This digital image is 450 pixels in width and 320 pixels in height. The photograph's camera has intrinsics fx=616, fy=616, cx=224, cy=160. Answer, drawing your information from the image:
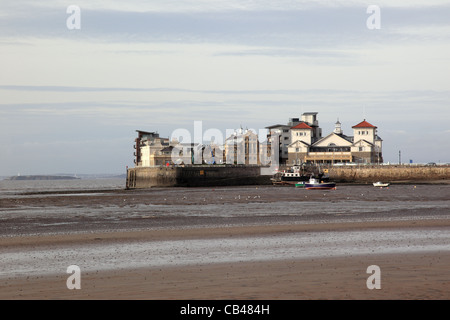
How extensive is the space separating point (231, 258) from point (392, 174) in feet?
355

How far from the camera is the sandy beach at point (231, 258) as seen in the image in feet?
43.6

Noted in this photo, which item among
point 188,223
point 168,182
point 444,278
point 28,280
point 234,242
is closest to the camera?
point 444,278

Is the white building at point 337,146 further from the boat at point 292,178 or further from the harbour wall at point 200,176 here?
the boat at point 292,178

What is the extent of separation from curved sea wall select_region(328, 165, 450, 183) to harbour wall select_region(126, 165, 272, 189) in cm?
1621

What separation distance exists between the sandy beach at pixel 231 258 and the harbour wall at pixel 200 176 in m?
85.2

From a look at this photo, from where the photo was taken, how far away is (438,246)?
64.7ft

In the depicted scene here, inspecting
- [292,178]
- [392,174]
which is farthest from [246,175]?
[392,174]

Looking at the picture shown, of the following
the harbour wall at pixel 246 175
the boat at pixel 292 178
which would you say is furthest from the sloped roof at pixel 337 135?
the boat at pixel 292 178

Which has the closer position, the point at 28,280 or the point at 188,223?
the point at 28,280

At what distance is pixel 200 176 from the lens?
11775 centimetres
